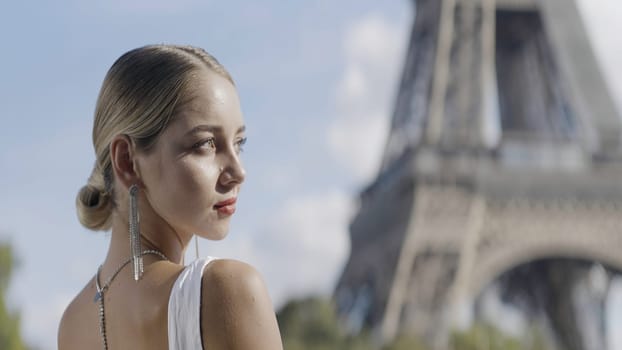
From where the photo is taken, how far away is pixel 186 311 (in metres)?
1.79

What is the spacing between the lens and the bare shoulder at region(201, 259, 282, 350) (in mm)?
1756

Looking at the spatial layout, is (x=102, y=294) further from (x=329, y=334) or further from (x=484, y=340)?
(x=484, y=340)

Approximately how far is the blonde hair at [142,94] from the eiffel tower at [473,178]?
28034mm

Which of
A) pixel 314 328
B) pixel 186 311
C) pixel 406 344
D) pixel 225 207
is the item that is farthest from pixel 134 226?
pixel 314 328

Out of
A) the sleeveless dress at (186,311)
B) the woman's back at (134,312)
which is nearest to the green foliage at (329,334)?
the woman's back at (134,312)

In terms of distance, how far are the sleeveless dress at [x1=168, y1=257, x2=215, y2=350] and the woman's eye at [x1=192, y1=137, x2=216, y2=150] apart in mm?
236

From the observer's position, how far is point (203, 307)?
178 centimetres

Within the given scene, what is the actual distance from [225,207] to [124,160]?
0.69ft

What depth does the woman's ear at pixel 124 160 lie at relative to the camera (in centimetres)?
203

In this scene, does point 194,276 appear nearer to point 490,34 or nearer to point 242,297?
point 242,297

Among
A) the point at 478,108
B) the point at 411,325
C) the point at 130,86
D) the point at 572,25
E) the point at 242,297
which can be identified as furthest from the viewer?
the point at 572,25

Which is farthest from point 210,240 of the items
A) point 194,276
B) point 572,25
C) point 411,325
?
point 572,25

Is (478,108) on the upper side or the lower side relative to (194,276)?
lower

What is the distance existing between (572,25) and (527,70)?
110 inches
